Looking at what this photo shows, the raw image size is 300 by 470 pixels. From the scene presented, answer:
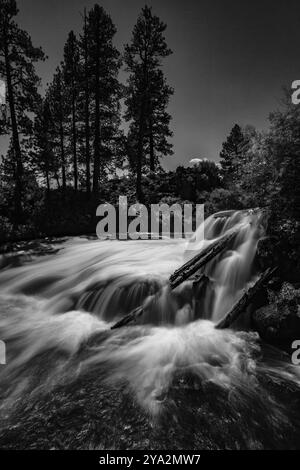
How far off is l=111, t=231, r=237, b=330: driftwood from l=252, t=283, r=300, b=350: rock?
1734 mm

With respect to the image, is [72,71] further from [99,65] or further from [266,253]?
[266,253]

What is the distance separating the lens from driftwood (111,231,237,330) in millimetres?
6420

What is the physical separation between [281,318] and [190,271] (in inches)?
97.8

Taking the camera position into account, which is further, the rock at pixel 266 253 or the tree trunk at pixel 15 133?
the tree trunk at pixel 15 133

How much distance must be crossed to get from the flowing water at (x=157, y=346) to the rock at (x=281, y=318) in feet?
0.91

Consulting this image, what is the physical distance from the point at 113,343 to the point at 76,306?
232 centimetres

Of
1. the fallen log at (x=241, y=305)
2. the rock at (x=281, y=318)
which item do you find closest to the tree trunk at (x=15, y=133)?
the fallen log at (x=241, y=305)

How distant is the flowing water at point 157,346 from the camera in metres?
3.85

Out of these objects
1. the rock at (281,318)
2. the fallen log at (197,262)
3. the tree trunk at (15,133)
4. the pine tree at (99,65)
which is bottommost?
the rock at (281,318)

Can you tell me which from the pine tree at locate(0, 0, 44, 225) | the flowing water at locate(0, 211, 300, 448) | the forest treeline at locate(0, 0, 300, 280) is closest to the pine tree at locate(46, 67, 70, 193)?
the forest treeline at locate(0, 0, 300, 280)

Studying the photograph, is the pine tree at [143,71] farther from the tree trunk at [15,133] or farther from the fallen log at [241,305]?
the fallen log at [241,305]

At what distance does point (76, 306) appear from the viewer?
24.9ft

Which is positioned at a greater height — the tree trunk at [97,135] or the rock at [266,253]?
the tree trunk at [97,135]

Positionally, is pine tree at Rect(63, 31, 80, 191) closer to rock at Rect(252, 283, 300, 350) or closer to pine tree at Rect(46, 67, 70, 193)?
pine tree at Rect(46, 67, 70, 193)
